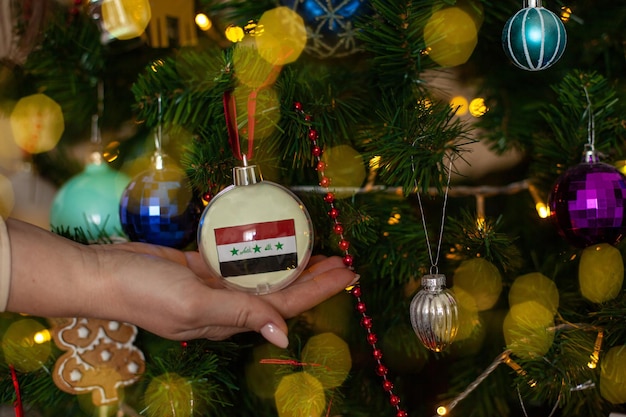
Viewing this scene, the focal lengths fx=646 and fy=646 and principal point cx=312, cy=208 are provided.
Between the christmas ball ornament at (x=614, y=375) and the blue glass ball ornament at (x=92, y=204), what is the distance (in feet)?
2.02

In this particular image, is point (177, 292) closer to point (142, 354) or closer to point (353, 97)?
point (142, 354)

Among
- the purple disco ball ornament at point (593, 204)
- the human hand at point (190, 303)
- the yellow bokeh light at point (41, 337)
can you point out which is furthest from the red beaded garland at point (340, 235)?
the yellow bokeh light at point (41, 337)

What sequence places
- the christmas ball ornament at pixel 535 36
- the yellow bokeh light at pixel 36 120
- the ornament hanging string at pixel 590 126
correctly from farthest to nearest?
the yellow bokeh light at pixel 36 120 < the ornament hanging string at pixel 590 126 < the christmas ball ornament at pixel 535 36

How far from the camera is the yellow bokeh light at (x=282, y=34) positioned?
691 mm

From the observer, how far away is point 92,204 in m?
0.89

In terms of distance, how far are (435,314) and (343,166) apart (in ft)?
0.73

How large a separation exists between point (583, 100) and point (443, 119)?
7.7 inches

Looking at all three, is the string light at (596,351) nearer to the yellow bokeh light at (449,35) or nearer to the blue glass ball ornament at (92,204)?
the yellow bokeh light at (449,35)

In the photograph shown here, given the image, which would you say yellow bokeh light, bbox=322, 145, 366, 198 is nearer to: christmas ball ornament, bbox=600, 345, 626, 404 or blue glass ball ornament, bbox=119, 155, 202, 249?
blue glass ball ornament, bbox=119, 155, 202, 249

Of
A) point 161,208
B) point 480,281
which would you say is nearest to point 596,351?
point 480,281

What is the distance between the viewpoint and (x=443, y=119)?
0.64 meters

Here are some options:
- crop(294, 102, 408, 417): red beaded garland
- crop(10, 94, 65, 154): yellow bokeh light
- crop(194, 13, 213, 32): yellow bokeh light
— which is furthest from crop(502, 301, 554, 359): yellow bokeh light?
crop(10, 94, 65, 154): yellow bokeh light

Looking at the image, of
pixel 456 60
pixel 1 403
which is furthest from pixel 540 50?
pixel 1 403

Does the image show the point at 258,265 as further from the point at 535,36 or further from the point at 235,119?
the point at 535,36
